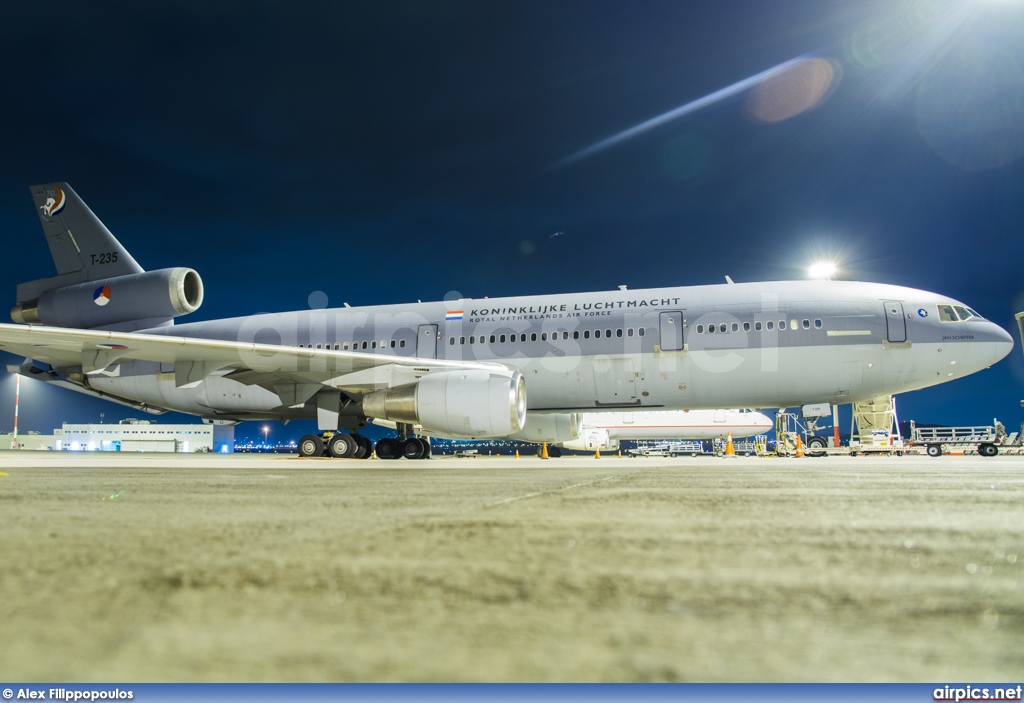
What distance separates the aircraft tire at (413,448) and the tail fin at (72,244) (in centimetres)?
784

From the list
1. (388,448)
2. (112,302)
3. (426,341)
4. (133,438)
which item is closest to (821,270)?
(426,341)

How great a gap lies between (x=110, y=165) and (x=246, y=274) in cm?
3289

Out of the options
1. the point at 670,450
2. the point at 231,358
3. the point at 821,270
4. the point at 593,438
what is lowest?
the point at 670,450

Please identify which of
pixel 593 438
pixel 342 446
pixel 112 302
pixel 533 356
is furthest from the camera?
pixel 593 438

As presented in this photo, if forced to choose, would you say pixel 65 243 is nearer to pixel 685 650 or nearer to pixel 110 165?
pixel 685 650

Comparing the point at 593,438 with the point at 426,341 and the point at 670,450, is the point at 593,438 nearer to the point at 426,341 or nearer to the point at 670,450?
the point at 670,450

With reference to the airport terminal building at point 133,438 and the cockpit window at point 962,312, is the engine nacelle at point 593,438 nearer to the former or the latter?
the cockpit window at point 962,312

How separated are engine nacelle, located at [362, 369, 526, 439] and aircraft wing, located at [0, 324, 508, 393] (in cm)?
60

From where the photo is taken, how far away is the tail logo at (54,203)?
45.6ft

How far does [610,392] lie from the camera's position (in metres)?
11.0

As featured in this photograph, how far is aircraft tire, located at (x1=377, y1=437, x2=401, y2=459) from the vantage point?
11969mm

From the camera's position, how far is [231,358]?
9.15m

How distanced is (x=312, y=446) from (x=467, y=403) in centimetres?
404

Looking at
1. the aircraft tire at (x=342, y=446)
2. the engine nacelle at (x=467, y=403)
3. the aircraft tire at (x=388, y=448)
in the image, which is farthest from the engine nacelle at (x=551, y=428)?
the engine nacelle at (x=467, y=403)
